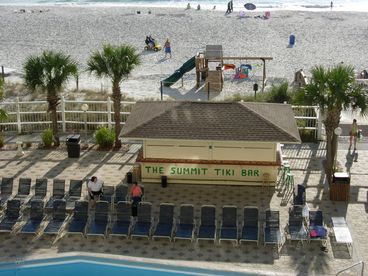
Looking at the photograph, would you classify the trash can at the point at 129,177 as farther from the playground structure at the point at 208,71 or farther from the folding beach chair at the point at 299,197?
the playground structure at the point at 208,71

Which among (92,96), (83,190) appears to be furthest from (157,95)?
(83,190)

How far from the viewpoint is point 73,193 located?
18391 mm

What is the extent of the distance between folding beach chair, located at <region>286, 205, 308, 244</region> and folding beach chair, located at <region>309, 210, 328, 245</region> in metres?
0.18

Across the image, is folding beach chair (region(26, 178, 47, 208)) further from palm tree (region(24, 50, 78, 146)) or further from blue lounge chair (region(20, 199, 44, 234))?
palm tree (region(24, 50, 78, 146))

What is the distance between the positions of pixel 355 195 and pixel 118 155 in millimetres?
8155

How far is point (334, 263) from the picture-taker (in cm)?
1504

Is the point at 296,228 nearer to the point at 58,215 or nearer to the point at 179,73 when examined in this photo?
the point at 58,215

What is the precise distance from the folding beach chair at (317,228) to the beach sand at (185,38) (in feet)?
51.4

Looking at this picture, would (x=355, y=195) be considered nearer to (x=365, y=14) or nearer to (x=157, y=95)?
Result: (x=157, y=95)

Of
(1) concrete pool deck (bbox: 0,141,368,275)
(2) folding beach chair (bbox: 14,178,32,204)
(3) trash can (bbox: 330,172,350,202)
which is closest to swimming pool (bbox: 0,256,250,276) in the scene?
(1) concrete pool deck (bbox: 0,141,368,275)

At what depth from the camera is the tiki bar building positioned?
18625 mm

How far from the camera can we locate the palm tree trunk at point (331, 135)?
65.0ft

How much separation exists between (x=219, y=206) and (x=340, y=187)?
353cm

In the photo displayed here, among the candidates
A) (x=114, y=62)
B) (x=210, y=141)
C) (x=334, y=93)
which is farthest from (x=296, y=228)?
(x=114, y=62)
